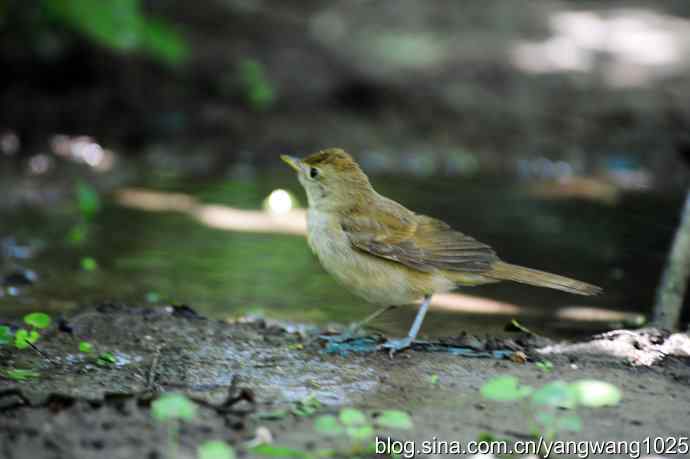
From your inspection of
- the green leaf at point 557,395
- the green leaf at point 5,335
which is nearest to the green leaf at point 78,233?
the green leaf at point 5,335

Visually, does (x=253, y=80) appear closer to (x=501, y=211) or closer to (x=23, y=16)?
(x=23, y=16)

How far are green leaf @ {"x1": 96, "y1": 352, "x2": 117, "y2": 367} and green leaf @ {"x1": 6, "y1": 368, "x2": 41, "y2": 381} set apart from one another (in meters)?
0.40

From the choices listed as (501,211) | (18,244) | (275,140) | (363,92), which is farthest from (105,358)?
(363,92)

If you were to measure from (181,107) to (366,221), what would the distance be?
798 centimetres

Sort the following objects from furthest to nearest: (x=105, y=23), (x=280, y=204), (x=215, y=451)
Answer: (x=105, y=23)
(x=280, y=204)
(x=215, y=451)

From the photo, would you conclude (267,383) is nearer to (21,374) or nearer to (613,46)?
(21,374)

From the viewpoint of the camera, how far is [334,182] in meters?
5.83

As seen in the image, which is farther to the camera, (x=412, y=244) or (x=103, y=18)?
(x=103, y=18)

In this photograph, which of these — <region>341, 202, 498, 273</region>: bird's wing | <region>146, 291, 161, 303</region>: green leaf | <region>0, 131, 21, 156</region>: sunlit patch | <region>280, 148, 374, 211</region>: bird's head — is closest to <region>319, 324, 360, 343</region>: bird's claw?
<region>341, 202, 498, 273</region>: bird's wing

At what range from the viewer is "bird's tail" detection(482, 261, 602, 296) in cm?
554

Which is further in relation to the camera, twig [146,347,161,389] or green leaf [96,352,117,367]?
green leaf [96,352,117,367]

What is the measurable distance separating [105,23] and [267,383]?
7.27 m

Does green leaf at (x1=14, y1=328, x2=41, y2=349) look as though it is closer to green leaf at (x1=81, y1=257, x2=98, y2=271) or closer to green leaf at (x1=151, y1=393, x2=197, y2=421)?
green leaf at (x1=151, y1=393, x2=197, y2=421)

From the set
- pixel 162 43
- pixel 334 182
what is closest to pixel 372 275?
pixel 334 182
